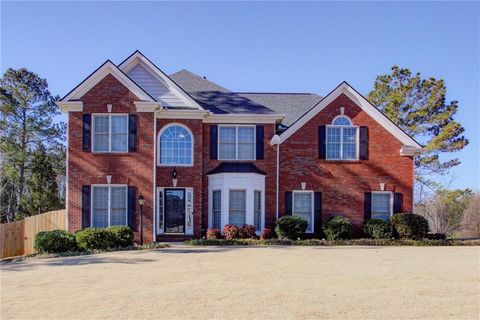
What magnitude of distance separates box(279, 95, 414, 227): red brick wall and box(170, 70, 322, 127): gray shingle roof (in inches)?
62.4

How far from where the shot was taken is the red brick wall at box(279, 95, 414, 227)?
2278cm

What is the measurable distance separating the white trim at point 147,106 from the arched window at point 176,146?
1381 mm

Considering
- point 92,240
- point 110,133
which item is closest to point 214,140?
point 110,133

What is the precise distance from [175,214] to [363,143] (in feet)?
28.4

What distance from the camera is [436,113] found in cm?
3559

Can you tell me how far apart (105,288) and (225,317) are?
3.55 meters

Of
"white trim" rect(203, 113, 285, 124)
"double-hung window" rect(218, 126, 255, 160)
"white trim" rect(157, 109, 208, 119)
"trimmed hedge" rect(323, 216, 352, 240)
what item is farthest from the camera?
"double-hung window" rect(218, 126, 255, 160)

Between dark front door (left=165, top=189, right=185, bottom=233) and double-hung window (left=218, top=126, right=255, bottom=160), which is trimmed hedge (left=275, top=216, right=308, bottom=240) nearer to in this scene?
double-hung window (left=218, top=126, right=255, bottom=160)

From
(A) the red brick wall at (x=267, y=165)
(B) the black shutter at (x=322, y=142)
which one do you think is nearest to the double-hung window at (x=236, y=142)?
(A) the red brick wall at (x=267, y=165)

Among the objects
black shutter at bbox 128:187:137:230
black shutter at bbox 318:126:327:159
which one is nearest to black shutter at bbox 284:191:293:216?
black shutter at bbox 318:126:327:159

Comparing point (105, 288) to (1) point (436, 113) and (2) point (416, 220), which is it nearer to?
(2) point (416, 220)

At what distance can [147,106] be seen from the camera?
20.9 metres

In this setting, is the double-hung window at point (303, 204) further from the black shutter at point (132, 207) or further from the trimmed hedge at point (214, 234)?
the black shutter at point (132, 207)

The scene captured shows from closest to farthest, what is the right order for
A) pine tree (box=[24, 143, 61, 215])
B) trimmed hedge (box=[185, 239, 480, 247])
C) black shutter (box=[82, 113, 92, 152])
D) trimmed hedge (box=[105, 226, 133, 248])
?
trimmed hedge (box=[105, 226, 133, 248])
trimmed hedge (box=[185, 239, 480, 247])
black shutter (box=[82, 113, 92, 152])
pine tree (box=[24, 143, 61, 215])
